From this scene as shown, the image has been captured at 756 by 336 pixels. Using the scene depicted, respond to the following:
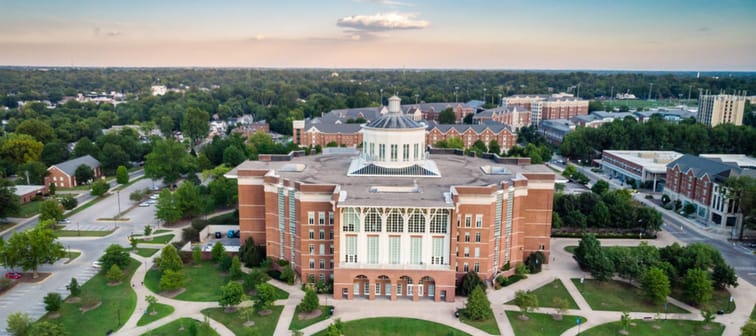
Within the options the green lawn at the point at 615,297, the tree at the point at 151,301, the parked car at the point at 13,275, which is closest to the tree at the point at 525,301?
the green lawn at the point at 615,297

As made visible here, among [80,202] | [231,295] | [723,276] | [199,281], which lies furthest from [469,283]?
[80,202]

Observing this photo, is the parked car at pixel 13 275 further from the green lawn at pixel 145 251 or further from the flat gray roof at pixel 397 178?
the flat gray roof at pixel 397 178

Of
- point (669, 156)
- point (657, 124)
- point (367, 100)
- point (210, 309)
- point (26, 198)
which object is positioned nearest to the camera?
point (210, 309)

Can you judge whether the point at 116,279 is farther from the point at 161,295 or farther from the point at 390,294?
the point at 390,294

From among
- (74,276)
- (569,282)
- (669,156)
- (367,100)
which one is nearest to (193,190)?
(74,276)

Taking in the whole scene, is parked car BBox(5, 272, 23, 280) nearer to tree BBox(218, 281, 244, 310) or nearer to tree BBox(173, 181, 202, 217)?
tree BBox(173, 181, 202, 217)

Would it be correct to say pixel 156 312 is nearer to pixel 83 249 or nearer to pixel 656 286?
pixel 83 249
